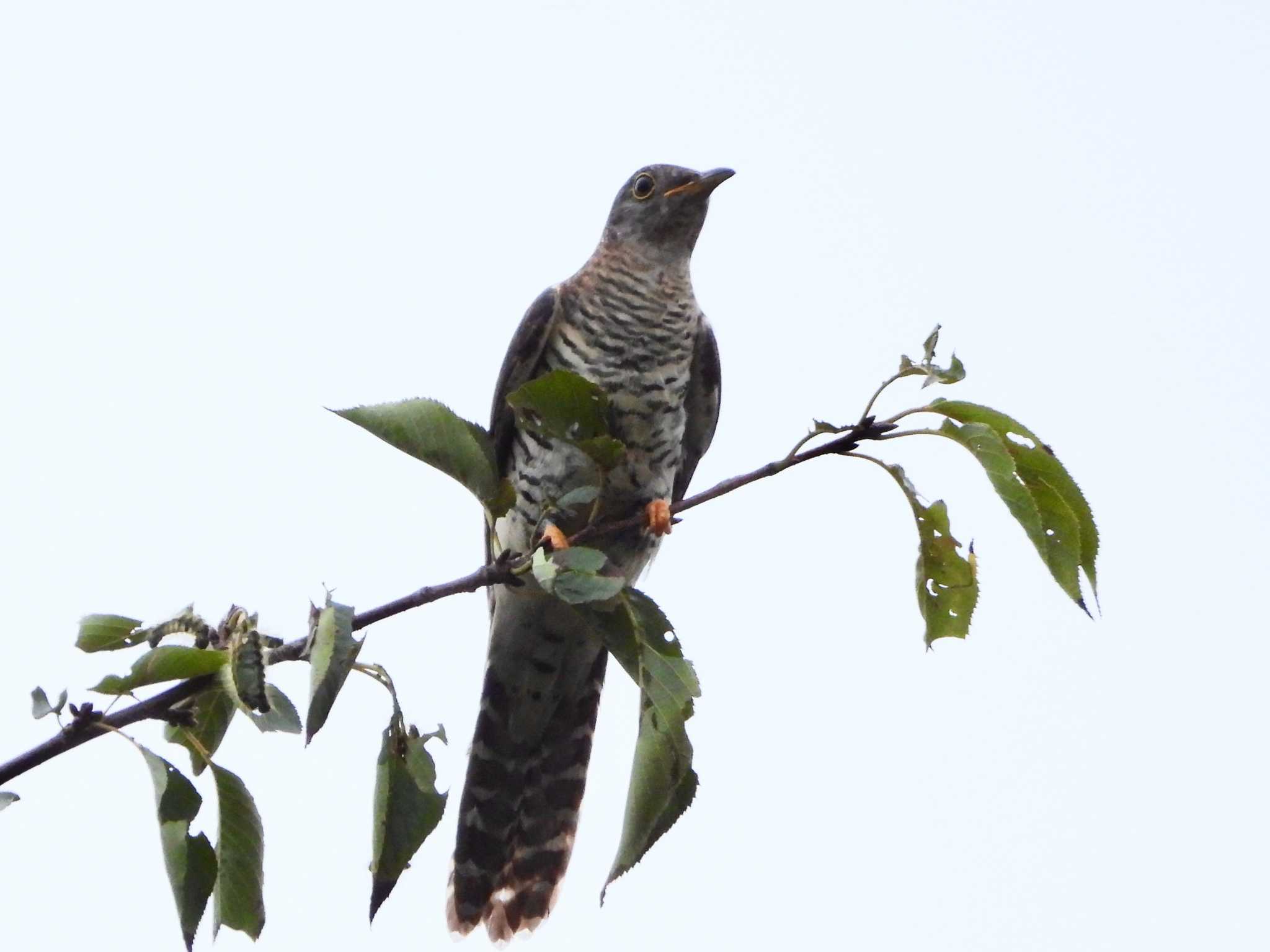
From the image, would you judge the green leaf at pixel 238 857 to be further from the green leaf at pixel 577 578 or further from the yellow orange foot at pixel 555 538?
the yellow orange foot at pixel 555 538

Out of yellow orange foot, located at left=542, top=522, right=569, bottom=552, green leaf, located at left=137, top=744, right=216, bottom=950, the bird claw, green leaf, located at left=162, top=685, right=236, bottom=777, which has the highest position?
the bird claw

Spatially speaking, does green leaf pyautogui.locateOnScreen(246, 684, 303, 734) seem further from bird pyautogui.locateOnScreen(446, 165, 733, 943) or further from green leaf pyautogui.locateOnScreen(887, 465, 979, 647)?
bird pyautogui.locateOnScreen(446, 165, 733, 943)

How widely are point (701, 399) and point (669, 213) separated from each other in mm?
663

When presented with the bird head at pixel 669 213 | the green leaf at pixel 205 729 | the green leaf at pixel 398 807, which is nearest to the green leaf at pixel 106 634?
the green leaf at pixel 205 729

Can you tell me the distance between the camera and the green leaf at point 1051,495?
2.26 m

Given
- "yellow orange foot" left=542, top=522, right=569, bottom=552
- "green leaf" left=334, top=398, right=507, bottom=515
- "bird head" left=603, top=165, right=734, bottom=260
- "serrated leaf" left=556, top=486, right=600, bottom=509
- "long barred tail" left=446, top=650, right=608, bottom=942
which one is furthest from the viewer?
"bird head" left=603, top=165, right=734, bottom=260

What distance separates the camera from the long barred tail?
4.78 m

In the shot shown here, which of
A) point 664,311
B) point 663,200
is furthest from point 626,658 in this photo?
point 663,200

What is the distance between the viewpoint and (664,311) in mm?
4766

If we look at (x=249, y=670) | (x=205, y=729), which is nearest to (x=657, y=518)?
(x=205, y=729)

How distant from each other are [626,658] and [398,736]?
39 centimetres

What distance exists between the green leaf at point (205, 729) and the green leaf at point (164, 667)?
0.21 m

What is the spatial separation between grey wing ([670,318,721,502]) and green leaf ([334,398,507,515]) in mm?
2434

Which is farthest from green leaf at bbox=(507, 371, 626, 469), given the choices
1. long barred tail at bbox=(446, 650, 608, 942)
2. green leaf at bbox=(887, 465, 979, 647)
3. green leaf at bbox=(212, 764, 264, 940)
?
long barred tail at bbox=(446, 650, 608, 942)
